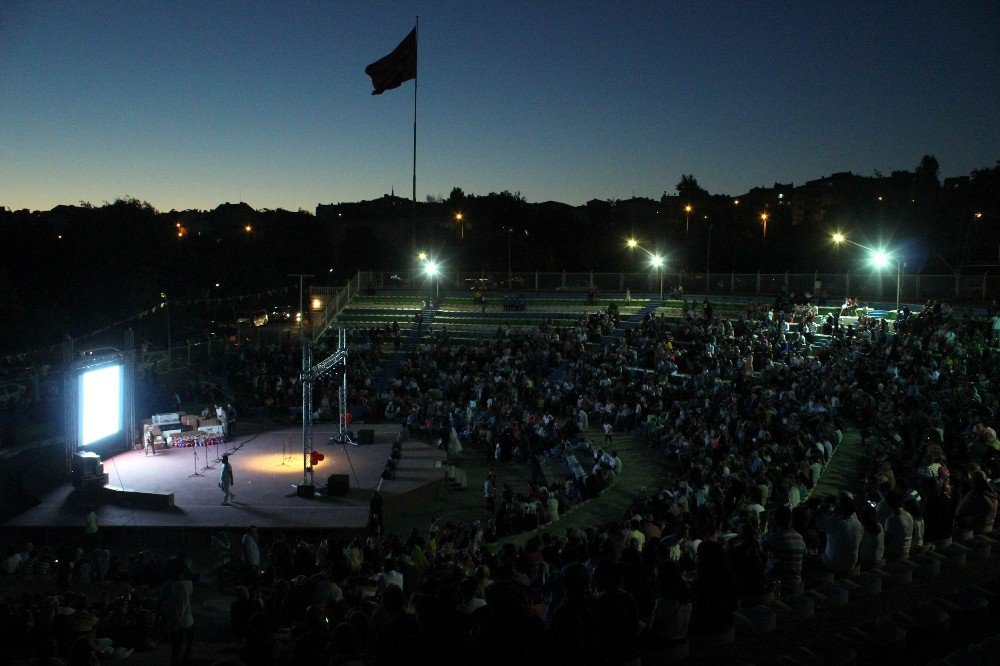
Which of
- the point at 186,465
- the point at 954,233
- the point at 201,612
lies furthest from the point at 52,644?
the point at 954,233

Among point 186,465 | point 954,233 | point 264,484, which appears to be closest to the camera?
point 264,484

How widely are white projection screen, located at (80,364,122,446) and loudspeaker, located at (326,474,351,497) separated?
6081mm

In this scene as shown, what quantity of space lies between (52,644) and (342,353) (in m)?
14.3

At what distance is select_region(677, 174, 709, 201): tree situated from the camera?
221 ft

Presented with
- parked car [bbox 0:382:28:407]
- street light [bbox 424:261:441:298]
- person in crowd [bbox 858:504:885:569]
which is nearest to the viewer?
person in crowd [bbox 858:504:885:569]

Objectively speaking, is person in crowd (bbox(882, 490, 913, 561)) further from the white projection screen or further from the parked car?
the parked car

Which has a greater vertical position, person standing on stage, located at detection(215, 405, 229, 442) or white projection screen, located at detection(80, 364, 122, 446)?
white projection screen, located at detection(80, 364, 122, 446)

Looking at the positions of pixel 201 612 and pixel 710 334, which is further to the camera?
pixel 710 334

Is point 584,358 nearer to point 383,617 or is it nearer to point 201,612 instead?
point 201,612

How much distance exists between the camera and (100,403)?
63.0ft

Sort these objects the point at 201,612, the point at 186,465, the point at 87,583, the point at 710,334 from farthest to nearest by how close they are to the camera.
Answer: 1. the point at 710,334
2. the point at 186,465
3. the point at 87,583
4. the point at 201,612

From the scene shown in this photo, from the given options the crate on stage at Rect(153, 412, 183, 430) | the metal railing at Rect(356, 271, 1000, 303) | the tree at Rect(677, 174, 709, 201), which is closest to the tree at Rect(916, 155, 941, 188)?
the tree at Rect(677, 174, 709, 201)

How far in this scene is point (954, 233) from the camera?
48.5 meters

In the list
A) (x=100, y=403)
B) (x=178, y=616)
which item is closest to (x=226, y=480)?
(x=100, y=403)
